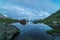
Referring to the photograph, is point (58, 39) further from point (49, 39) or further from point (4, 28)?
point (4, 28)

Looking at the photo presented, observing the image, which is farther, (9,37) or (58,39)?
(58,39)

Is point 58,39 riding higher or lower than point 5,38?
higher

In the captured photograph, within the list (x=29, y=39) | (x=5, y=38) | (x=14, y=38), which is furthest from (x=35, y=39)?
(x=5, y=38)

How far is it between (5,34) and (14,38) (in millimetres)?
5774

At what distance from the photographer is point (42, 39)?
55.2m

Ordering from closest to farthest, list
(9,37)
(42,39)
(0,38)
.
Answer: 1. (0,38)
2. (9,37)
3. (42,39)

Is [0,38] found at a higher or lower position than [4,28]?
lower

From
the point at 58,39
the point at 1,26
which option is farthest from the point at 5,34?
the point at 58,39

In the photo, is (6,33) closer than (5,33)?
No

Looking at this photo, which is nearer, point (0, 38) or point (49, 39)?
point (0, 38)

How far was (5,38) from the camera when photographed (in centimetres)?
4925

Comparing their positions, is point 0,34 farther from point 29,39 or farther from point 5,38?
point 29,39

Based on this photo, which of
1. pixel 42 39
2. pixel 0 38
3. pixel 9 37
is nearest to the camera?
pixel 0 38

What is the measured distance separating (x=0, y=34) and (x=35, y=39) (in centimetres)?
1286
